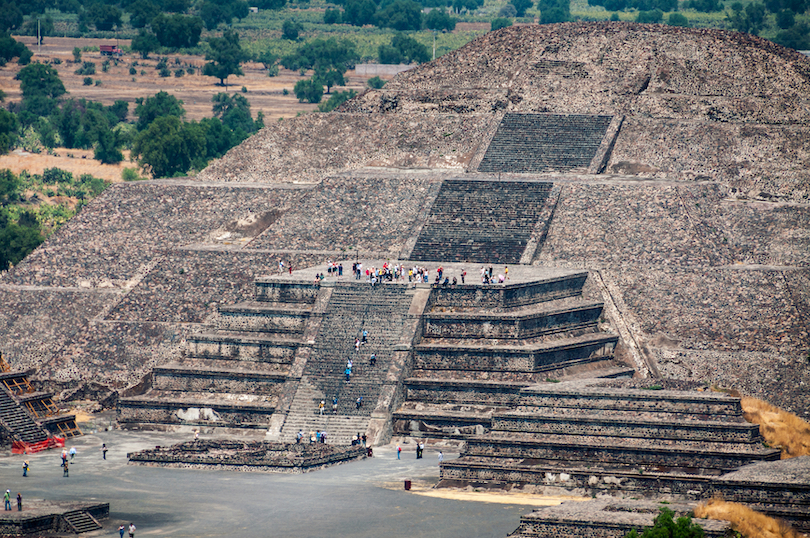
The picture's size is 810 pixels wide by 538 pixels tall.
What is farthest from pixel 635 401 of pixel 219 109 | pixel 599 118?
pixel 219 109

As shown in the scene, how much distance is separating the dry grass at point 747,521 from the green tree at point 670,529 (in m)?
2.14

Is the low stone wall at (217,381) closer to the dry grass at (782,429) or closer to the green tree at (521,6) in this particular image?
the dry grass at (782,429)

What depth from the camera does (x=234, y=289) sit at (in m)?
47.3

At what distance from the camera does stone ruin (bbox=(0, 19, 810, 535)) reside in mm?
35969

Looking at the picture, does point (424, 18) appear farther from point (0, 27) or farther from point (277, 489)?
point (277, 489)

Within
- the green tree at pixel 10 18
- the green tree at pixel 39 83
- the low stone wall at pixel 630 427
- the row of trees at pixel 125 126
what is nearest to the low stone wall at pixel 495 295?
the low stone wall at pixel 630 427

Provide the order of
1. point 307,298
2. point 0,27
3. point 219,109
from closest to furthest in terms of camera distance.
A: point 307,298 < point 219,109 < point 0,27

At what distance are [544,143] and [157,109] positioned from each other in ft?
163

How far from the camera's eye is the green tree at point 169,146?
7525 cm

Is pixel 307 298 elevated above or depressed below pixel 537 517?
above

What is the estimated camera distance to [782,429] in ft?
121

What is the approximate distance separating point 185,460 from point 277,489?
3.85m

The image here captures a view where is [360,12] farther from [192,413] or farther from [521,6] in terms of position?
[192,413]

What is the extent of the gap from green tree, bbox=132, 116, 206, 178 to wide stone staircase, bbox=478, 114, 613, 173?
908 inches
